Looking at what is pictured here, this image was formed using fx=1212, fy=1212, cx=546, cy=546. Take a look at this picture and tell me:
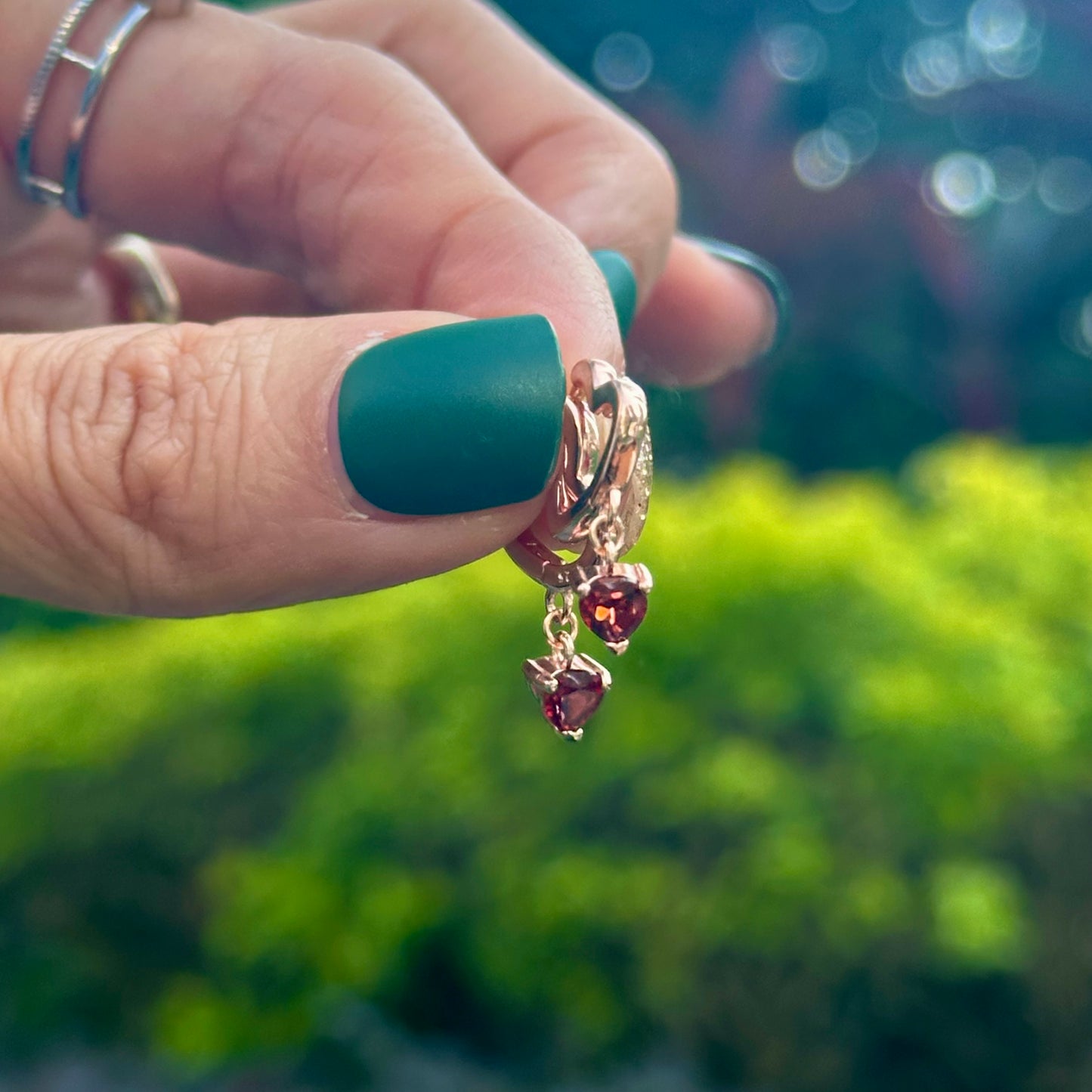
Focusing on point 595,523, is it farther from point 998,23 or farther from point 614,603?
point 998,23

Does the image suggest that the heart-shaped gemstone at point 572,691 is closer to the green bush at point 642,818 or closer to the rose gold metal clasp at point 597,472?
the rose gold metal clasp at point 597,472

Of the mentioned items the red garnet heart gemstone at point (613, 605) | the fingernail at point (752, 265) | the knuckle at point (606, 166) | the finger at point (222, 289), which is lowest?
the finger at point (222, 289)

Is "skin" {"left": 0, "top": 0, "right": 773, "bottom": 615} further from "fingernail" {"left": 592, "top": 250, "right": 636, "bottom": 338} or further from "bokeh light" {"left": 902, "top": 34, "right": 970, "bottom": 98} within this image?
"bokeh light" {"left": 902, "top": 34, "right": 970, "bottom": 98}

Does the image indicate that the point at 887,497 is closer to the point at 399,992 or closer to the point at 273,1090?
the point at 399,992

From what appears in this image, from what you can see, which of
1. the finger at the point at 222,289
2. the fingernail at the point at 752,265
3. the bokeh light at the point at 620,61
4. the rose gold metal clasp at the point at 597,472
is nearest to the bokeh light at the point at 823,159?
the bokeh light at the point at 620,61

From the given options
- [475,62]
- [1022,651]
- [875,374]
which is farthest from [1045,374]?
[475,62]
